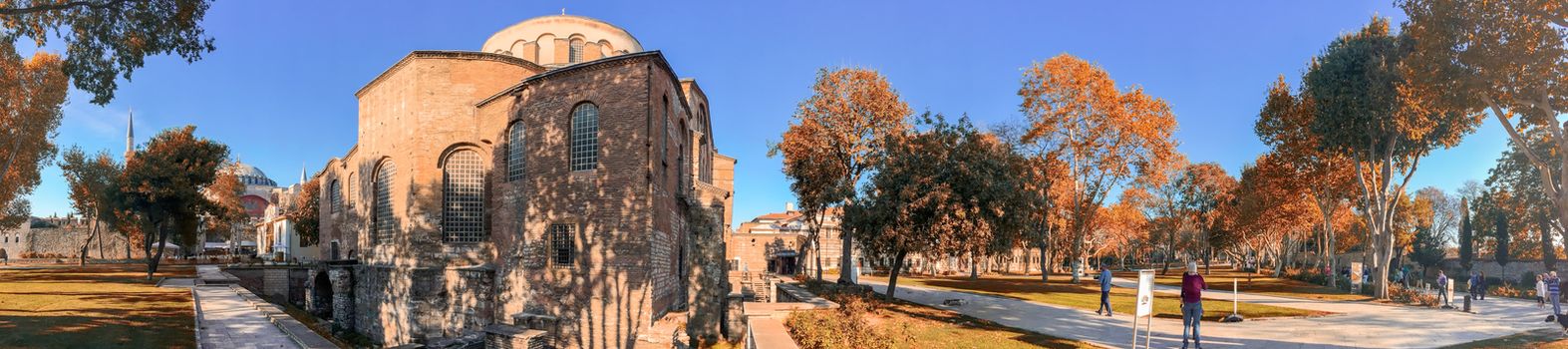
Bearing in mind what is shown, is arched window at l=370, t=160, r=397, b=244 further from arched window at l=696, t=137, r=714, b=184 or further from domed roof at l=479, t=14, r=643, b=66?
arched window at l=696, t=137, r=714, b=184

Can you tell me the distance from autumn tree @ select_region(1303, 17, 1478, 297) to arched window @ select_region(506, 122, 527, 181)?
89.0ft

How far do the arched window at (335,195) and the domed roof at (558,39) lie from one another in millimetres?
9843

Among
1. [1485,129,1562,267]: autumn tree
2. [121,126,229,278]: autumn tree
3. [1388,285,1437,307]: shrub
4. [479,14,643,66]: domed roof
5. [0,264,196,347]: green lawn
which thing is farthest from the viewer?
[1485,129,1562,267]: autumn tree

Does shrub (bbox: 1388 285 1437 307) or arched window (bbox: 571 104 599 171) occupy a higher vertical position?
arched window (bbox: 571 104 599 171)

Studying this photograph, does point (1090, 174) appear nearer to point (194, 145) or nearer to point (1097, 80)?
point (1097, 80)

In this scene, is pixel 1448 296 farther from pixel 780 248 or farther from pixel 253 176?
pixel 253 176

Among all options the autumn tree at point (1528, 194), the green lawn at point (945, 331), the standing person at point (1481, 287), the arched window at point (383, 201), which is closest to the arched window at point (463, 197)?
the arched window at point (383, 201)

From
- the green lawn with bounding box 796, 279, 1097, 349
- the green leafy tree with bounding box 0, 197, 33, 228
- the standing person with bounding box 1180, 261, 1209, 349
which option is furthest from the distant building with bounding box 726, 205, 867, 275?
the green leafy tree with bounding box 0, 197, 33, 228

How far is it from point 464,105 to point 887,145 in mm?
14102

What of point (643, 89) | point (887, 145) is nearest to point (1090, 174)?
point (887, 145)

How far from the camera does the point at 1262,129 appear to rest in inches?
1257

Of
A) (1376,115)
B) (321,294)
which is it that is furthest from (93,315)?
(1376,115)

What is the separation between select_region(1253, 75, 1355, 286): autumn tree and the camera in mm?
29297

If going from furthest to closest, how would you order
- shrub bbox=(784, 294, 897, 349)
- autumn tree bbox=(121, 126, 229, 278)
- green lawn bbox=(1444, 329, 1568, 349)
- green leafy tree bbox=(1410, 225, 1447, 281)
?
1. green leafy tree bbox=(1410, 225, 1447, 281)
2. autumn tree bbox=(121, 126, 229, 278)
3. green lawn bbox=(1444, 329, 1568, 349)
4. shrub bbox=(784, 294, 897, 349)
